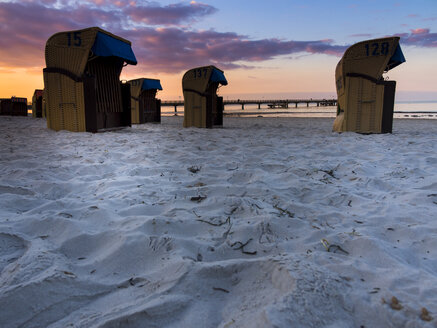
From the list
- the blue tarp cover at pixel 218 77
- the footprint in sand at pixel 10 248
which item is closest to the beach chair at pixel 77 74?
the blue tarp cover at pixel 218 77

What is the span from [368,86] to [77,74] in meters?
6.98

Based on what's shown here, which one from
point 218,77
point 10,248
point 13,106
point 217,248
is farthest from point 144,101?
point 217,248

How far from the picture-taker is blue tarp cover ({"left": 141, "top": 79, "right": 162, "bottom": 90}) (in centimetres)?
1280

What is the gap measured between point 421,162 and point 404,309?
3133mm

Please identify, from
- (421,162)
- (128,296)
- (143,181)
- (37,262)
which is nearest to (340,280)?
(128,296)

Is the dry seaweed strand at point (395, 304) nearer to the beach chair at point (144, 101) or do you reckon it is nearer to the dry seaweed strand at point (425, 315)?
the dry seaweed strand at point (425, 315)

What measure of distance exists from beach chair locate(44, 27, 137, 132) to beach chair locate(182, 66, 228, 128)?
2.61 metres

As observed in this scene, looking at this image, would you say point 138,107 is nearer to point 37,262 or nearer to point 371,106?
point 371,106

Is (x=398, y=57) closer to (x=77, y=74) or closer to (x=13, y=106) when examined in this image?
(x=77, y=74)

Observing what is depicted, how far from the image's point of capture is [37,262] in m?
1.30

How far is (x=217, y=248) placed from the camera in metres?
1.51

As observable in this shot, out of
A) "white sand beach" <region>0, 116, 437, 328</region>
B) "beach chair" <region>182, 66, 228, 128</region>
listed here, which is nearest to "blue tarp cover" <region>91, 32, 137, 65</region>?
"beach chair" <region>182, 66, 228, 128</region>

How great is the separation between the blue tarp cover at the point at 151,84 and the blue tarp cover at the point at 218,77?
13.7ft

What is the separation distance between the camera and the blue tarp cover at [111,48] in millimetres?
6672
